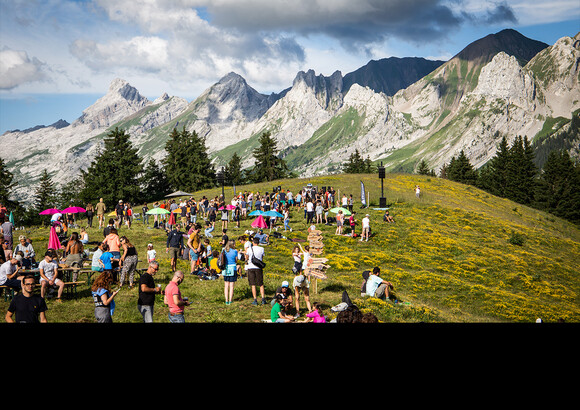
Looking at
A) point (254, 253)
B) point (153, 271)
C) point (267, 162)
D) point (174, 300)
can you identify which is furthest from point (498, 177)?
point (174, 300)

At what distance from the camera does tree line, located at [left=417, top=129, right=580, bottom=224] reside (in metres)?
83.8

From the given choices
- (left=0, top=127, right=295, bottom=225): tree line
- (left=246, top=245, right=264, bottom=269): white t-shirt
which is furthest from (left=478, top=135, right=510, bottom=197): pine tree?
(left=246, top=245, right=264, bottom=269): white t-shirt

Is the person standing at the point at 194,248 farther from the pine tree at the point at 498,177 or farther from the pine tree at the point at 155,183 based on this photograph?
the pine tree at the point at 498,177

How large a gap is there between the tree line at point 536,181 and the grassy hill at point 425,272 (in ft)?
168

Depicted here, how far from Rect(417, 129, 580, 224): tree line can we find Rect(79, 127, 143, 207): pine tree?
77.9 m

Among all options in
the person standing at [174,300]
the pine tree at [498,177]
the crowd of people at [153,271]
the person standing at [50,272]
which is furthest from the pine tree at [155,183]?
the person standing at [174,300]

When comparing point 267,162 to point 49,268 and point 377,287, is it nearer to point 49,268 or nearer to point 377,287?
point 377,287

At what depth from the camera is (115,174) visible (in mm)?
70250

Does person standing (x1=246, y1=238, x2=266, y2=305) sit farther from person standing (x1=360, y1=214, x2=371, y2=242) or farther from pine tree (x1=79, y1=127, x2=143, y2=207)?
pine tree (x1=79, y1=127, x2=143, y2=207)

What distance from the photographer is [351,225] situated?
32.1 meters

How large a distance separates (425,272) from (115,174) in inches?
2359

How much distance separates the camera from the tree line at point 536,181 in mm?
83812
